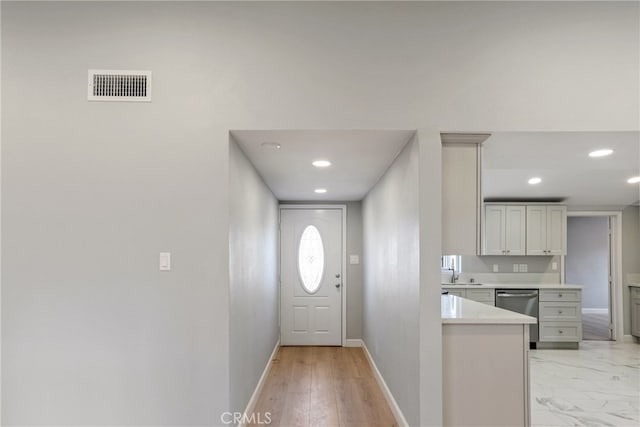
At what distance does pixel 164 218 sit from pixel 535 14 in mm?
2651

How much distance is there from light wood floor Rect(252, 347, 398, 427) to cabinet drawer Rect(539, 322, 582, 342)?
2.67 m

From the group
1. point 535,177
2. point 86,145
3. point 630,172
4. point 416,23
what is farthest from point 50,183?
point 630,172

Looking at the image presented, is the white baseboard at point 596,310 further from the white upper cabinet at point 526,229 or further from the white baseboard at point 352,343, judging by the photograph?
the white baseboard at point 352,343

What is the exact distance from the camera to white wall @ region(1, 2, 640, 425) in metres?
2.27

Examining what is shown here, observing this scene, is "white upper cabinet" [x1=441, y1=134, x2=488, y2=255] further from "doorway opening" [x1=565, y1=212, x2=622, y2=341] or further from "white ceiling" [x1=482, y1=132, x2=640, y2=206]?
"doorway opening" [x1=565, y1=212, x2=622, y2=341]

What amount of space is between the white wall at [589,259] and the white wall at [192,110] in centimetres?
791

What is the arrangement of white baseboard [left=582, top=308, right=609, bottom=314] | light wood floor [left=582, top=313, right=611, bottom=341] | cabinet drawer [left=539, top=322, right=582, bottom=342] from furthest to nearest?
white baseboard [left=582, top=308, right=609, bottom=314] → light wood floor [left=582, top=313, right=611, bottom=341] → cabinet drawer [left=539, top=322, right=582, bottom=342]

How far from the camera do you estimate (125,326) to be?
2.27 metres

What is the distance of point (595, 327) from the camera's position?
22.4 feet

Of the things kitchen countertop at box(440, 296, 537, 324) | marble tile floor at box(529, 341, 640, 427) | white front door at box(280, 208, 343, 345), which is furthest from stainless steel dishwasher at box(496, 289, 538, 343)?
kitchen countertop at box(440, 296, 537, 324)

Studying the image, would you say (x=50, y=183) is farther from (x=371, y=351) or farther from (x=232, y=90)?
(x=371, y=351)

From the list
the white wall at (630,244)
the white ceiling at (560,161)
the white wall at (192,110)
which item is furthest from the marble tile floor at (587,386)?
the white ceiling at (560,161)

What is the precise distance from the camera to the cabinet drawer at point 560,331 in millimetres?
5199

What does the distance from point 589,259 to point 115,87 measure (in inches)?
401
